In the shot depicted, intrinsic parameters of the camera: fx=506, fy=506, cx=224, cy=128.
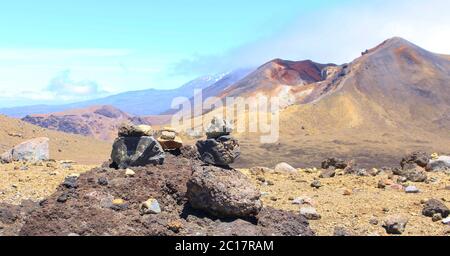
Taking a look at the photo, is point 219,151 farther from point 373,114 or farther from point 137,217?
point 373,114

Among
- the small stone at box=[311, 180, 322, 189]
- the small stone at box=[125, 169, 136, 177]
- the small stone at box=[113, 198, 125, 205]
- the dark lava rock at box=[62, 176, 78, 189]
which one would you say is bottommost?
the small stone at box=[311, 180, 322, 189]

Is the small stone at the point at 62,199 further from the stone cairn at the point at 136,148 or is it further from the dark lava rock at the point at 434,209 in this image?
the dark lava rock at the point at 434,209

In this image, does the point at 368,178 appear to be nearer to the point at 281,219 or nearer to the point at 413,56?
the point at 281,219

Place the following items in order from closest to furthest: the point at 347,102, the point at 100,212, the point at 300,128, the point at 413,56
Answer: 1. the point at 100,212
2. the point at 300,128
3. the point at 347,102
4. the point at 413,56

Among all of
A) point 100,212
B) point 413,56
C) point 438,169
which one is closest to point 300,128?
point 413,56

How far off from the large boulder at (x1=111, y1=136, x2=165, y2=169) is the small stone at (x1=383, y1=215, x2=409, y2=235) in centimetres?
471

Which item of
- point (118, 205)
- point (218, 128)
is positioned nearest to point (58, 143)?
point (218, 128)

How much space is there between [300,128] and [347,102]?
325 inches

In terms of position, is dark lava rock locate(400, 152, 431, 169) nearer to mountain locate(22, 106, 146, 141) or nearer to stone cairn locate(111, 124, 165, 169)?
stone cairn locate(111, 124, 165, 169)

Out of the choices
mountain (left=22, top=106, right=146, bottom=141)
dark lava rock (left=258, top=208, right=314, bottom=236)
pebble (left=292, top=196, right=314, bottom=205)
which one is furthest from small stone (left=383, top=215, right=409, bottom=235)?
mountain (left=22, top=106, right=146, bottom=141)

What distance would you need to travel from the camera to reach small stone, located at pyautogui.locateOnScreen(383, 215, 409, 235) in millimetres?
8914

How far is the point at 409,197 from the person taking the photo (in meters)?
11.4

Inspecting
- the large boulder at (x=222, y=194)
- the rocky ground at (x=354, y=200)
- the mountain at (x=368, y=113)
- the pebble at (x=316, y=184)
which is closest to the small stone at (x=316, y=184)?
the pebble at (x=316, y=184)

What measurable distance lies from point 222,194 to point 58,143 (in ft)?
93.8
